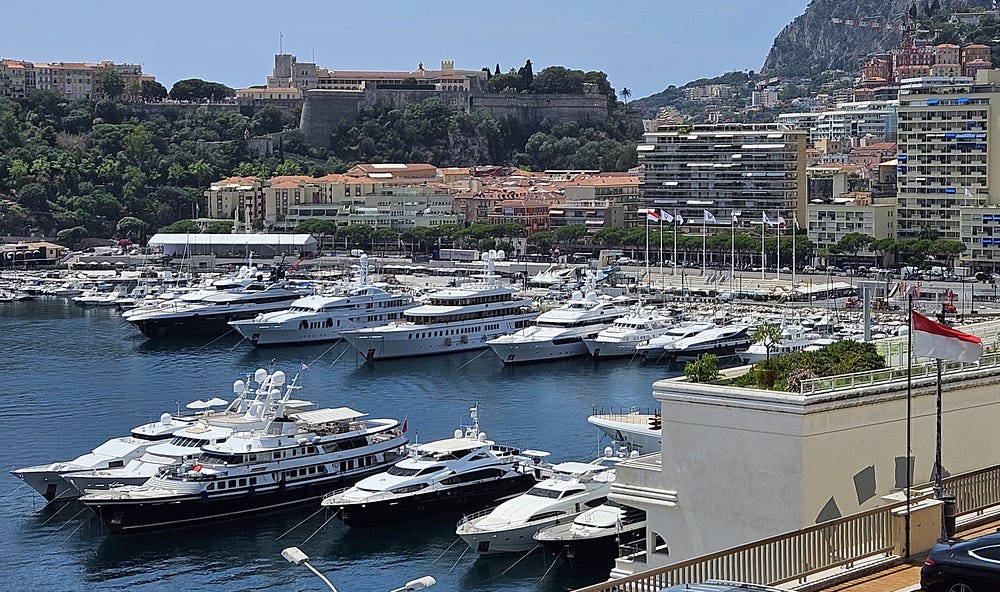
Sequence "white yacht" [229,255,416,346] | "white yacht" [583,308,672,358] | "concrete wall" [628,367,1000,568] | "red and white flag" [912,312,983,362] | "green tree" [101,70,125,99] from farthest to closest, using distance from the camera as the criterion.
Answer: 1. "green tree" [101,70,125,99]
2. "white yacht" [229,255,416,346]
3. "white yacht" [583,308,672,358]
4. "concrete wall" [628,367,1000,568]
5. "red and white flag" [912,312,983,362]

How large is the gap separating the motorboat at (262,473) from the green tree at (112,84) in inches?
3154

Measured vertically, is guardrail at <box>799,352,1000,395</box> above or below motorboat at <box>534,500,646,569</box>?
above

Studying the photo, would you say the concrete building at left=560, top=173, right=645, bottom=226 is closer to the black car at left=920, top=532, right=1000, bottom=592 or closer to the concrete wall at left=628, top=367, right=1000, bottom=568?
the concrete wall at left=628, top=367, right=1000, bottom=568

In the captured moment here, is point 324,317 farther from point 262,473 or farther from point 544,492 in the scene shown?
point 544,492

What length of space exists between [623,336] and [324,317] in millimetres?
9882

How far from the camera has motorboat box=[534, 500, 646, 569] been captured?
846 inches

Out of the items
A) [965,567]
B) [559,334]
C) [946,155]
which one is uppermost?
[946,155]

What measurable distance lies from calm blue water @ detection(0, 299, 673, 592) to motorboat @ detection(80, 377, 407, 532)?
30 cm

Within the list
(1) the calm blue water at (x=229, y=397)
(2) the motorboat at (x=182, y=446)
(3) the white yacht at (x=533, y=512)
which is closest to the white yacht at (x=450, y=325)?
(1) the calm blue water at (x=229, y=397)

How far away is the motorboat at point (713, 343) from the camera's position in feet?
147

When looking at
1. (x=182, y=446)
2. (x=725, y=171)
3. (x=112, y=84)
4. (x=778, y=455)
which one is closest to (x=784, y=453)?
(x=778, y=455)

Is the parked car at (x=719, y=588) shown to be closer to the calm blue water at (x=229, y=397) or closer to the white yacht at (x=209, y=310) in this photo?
the calm blue water at (x=229, y=397)

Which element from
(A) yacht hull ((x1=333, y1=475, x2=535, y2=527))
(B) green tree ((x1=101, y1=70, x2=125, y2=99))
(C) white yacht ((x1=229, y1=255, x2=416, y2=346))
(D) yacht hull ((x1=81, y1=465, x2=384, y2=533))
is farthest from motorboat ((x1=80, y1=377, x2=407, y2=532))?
(B) green tree ((x1=101, y1=70, x2=125, y2=99))

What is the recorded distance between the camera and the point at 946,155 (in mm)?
67188
